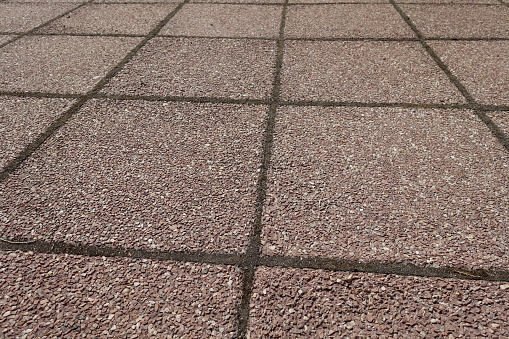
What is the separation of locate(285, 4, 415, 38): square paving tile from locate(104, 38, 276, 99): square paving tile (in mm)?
593

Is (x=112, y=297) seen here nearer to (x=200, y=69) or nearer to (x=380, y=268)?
(x=380, y=268)

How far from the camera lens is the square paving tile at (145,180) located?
5.95 ft

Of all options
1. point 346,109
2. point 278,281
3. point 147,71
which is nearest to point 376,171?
point 346,109

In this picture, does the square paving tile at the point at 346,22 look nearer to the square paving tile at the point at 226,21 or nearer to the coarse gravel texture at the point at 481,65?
the square paving tile at the point at 226,21

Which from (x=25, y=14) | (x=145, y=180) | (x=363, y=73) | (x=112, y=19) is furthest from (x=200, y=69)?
(x=25, y=14)

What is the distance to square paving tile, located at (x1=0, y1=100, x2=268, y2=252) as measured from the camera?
5.95 ft

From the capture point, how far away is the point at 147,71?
326 cm

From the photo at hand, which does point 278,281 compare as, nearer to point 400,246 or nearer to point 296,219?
point 296,219

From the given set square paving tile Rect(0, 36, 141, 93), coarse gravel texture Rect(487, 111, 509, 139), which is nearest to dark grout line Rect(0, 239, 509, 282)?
coarse gravel texture Rect(487, 111, 509, 139)

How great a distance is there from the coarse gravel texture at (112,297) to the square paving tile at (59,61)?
1706 millimetres

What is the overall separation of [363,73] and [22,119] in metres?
2.39

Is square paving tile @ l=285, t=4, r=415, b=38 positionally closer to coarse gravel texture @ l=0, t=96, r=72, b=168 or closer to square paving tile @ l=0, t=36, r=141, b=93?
square paving tile @ l=0, t=36, r=141, b=93

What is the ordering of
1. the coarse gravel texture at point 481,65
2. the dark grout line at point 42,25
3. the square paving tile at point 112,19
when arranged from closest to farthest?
1. the coarse gravel texture at point 481,65
2. the dark grout line at point 42,25
3. the square paving tile at point 112,19

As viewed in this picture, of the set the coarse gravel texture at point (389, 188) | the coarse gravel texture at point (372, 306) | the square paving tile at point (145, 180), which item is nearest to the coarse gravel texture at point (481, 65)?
the coarse gravel texture at point (389, 188)
